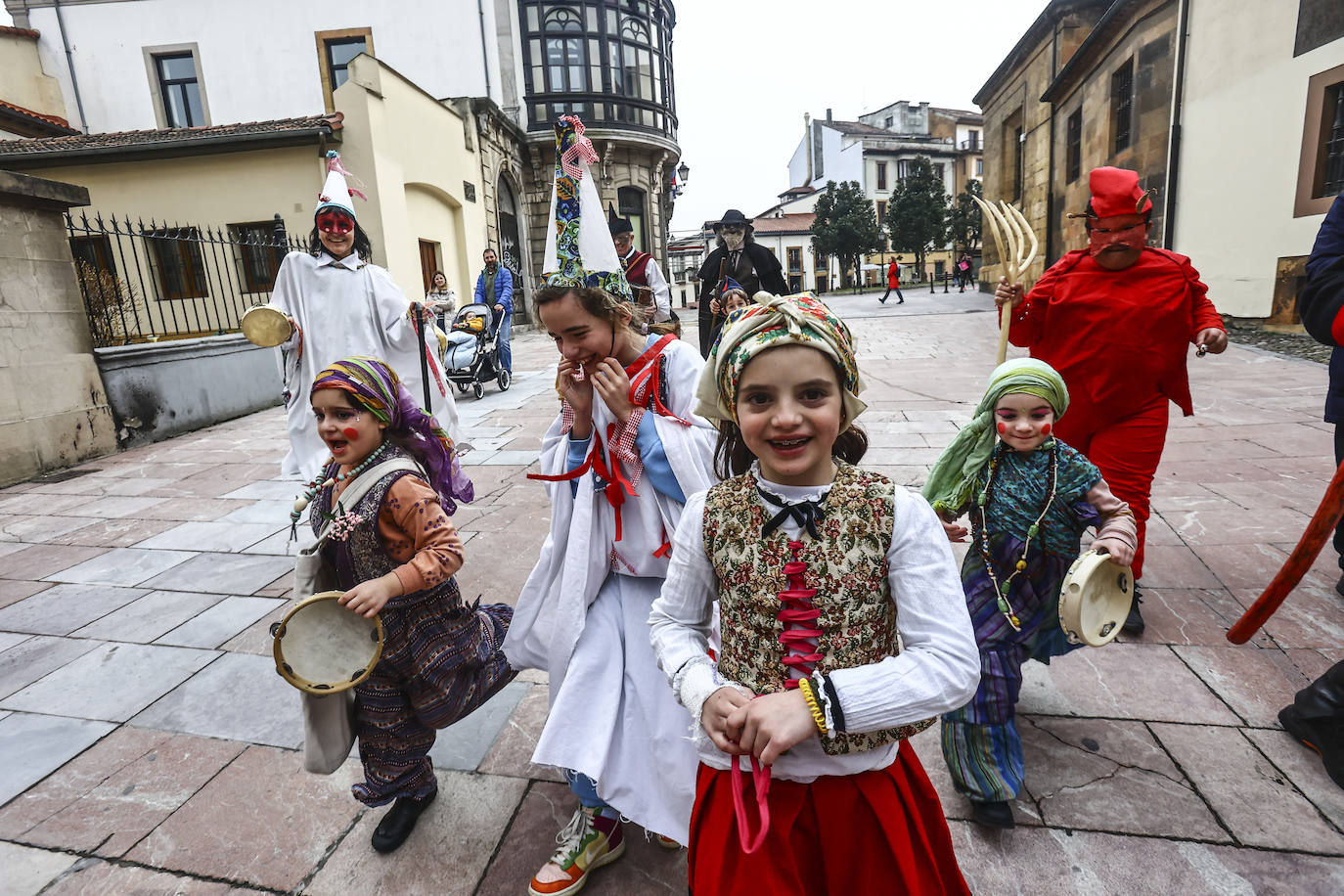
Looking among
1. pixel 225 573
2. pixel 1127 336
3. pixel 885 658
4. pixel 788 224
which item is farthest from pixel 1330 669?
pixel 788 224

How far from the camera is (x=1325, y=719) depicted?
7.16 feet

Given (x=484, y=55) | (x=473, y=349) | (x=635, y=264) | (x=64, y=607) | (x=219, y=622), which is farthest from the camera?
(x=484, y=55)

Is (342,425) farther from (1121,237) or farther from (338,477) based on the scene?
(1121,237)

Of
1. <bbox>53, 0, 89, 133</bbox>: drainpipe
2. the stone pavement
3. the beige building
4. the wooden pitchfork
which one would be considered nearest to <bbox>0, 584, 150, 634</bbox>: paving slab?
the stone pavement

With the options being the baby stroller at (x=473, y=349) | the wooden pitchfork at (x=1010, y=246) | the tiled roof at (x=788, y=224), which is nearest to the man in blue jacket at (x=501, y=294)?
the baby stroller at (x=473, y=349)

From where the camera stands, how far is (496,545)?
4.38m

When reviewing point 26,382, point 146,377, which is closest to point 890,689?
point 26,382

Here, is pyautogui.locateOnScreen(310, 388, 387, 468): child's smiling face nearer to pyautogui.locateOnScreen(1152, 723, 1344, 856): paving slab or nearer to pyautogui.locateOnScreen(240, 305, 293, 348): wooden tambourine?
pyautogui.locateOnScreen(240, 305, 293, 348): wooden tambourine

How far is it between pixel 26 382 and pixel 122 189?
10.0 m

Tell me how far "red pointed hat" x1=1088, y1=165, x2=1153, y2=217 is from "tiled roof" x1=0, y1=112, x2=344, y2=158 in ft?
44.7

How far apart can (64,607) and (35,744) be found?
4.98 feet

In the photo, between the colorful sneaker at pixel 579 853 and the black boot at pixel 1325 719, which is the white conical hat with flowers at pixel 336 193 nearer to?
the colorful sneaker at pixel 579 853

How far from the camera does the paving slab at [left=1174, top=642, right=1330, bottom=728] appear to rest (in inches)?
97.6

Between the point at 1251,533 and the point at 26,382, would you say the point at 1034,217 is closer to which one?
the point at 1251,533
